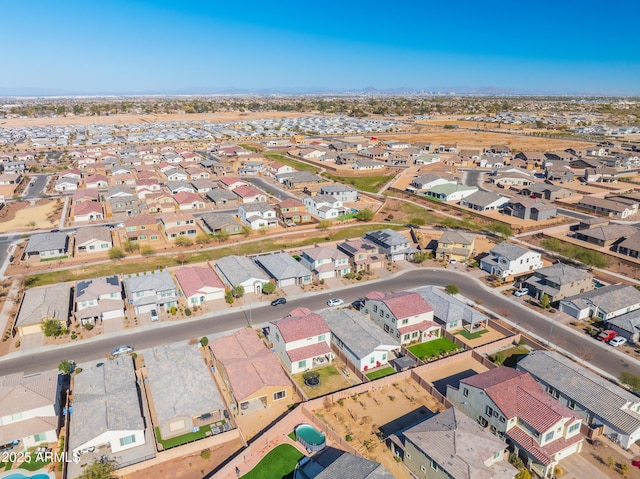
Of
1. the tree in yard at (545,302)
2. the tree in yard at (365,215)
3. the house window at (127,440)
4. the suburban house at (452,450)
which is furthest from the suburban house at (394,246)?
the house window at (127,440)

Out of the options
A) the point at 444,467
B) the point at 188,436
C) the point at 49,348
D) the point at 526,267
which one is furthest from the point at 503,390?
the point at 49,348

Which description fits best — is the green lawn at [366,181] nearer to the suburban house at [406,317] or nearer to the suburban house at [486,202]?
the suburban house at [486,202]

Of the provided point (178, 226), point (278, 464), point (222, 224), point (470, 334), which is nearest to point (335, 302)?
point (470, 334)

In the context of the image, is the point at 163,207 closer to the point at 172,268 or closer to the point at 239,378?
the point at 172,268

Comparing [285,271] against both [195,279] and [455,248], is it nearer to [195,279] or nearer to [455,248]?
[195,279]

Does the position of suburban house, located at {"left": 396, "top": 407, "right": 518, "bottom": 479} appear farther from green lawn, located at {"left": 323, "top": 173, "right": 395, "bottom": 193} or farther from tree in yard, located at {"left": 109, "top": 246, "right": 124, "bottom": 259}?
green lawn, located at {"left": 323, "top": 173, "right": 395, "bottom": 193}

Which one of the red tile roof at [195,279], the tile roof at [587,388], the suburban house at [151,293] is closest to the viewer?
the tile roof at [587,388]
